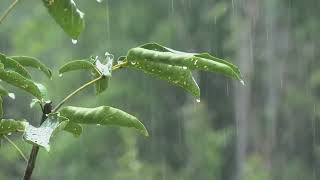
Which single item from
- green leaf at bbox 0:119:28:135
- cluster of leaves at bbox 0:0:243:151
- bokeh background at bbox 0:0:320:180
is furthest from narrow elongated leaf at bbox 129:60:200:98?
bokeh background at bbox 0:0:320:180

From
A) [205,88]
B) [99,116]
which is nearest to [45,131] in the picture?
[99,116]

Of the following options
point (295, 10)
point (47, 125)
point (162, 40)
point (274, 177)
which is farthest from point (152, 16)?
point (47, 125)

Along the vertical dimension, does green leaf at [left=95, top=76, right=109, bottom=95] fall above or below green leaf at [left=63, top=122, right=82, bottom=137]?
above

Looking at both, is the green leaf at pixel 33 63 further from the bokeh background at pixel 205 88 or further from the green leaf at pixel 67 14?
the bokeh background at pixel 205 88

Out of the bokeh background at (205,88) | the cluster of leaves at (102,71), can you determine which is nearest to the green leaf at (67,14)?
the cluster of leaves at (102,71)

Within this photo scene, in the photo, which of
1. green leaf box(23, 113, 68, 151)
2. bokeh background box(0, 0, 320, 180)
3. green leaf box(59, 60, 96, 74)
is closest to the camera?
green leaf box(23, 113, 68, 151)

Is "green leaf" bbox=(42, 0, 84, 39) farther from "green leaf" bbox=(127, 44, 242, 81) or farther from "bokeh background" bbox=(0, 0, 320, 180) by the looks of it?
"bokeh background" bbox=(0, 0, 320, 180)

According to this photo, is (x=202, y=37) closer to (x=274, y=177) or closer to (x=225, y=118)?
(x=225, y=118)
